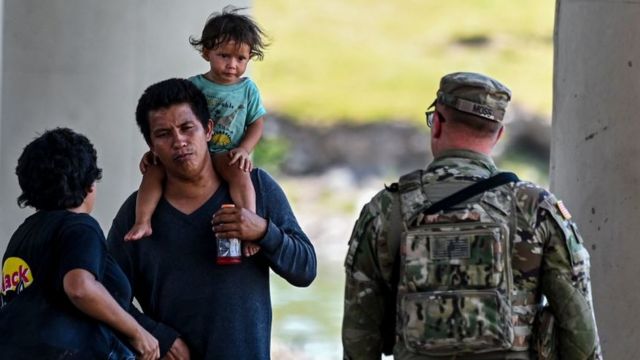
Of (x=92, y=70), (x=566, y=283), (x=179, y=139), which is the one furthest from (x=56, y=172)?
(x=92, y=70)

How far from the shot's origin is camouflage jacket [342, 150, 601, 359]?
13.9ft

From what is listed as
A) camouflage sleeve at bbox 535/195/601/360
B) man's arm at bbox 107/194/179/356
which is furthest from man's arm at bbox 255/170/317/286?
camouflage sleeve at bbox 535/195/601/360

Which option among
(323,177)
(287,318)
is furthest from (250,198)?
(323,177)

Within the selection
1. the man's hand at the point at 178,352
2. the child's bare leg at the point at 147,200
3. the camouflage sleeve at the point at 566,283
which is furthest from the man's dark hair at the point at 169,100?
the camouflage sleeve at the point at 566,283

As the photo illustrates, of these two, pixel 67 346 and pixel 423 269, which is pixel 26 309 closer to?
pixel 67 346

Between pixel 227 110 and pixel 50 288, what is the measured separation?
3.40 feet

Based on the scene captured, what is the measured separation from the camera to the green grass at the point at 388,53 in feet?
99.5

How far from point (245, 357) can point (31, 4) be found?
118 inches

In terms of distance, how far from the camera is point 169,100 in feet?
15.9

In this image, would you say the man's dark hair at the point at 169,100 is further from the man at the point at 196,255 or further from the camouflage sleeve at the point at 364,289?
the camouflage sleeve at the point at 364,289

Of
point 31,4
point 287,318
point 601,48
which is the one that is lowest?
point 601,48

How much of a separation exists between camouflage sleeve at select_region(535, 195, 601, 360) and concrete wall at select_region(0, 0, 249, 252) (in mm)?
3352

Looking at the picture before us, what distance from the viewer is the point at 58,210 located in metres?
4.50

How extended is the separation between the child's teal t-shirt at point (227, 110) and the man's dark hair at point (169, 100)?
0.19m
